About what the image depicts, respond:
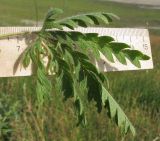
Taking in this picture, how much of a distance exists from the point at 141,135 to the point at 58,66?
229 cm

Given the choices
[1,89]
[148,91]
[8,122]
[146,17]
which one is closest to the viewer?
[8,122]

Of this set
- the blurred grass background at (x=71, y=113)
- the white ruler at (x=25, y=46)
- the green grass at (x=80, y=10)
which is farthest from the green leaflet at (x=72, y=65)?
the green grass at (x=80, y=10)

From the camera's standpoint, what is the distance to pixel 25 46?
207cm

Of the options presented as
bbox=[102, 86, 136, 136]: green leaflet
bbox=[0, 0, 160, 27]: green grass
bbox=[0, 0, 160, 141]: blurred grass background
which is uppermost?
bbox=[0, 0, 160, 27]: green grass

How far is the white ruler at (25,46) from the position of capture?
178 cm

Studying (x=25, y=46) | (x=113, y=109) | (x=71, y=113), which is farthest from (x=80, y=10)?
(x=113, y=109)

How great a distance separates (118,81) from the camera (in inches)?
190

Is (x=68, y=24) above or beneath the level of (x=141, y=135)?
above

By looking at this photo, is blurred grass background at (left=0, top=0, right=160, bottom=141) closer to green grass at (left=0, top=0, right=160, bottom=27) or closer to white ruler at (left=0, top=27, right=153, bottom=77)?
white ruler at (left=0, top=27, right=153, bottom=77)

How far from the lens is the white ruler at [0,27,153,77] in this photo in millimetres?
1784

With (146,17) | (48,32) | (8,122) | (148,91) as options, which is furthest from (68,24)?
(146,17)

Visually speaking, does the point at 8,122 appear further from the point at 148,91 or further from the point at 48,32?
the point at 48,32

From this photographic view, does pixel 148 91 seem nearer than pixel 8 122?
No

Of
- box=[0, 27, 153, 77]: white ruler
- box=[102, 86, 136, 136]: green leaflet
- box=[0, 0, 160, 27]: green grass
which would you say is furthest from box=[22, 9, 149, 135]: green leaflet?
box=[0, 0, 160, 27]: green grass
